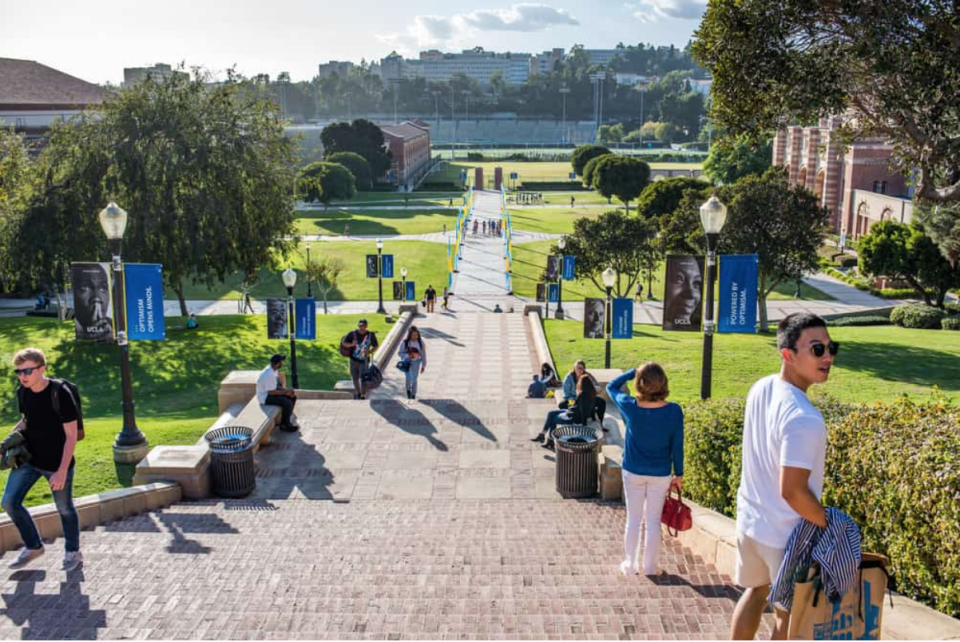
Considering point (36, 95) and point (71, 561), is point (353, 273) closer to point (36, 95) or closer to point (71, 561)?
point (36, 95)

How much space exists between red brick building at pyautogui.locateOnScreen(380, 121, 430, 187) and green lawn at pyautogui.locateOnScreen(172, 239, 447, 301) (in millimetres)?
42645

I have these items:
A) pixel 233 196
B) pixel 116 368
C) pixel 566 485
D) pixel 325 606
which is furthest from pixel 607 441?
pixel 233 196

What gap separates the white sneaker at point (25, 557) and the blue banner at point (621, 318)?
16485 mm

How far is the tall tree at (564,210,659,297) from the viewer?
35.7m

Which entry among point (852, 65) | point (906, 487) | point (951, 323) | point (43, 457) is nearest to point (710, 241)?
point (852, 65)

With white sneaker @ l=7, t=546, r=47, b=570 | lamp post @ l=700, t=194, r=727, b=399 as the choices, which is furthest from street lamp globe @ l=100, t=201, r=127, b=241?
lamp post @ l=700, t=194, r=727, b=399

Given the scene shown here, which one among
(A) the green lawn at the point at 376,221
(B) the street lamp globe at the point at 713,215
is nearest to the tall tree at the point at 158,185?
(B) the street lamp globe at the point at 713,215

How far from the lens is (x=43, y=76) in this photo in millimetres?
59969

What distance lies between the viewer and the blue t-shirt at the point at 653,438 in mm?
5750

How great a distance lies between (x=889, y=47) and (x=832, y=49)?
1.00 m

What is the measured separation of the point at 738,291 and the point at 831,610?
9.33 meters

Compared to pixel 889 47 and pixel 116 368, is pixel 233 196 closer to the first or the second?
→ pixel 116 368

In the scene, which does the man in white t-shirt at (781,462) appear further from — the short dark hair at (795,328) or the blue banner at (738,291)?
the blue banner at (738,291)

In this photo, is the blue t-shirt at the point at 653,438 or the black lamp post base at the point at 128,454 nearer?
the blue t-shirt at the point at 653,438
